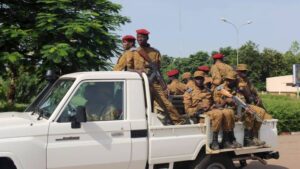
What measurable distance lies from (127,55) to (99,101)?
1.45 meters

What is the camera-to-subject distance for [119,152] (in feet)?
20.9

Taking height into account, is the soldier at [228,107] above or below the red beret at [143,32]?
below

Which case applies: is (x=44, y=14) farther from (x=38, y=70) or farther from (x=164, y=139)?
(x=164, y=139)

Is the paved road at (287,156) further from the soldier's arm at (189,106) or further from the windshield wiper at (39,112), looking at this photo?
the windshield wiper at (39,112)

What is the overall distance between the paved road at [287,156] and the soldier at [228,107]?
241 cm

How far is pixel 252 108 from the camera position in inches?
326

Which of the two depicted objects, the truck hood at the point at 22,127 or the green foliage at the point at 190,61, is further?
the green foliage at the point at 190,61

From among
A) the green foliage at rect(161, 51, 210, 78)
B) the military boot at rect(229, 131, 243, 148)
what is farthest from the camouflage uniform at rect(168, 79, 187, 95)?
the green foliage at rect(161, 51, 210, 78)

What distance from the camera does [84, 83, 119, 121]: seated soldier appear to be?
6328 millimetres

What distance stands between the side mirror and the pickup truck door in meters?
0.07

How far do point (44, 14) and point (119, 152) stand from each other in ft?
23.5

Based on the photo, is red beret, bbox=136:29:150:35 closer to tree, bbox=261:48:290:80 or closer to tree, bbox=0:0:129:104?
tree, bbox=0:0:129:104

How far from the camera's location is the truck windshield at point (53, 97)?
6.28m

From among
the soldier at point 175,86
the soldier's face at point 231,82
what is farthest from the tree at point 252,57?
the soldier's face at point 231,82
